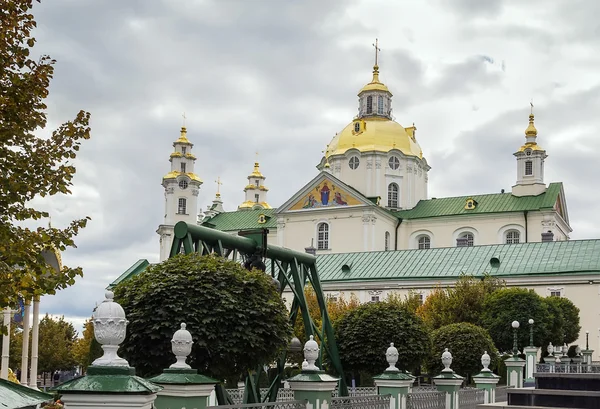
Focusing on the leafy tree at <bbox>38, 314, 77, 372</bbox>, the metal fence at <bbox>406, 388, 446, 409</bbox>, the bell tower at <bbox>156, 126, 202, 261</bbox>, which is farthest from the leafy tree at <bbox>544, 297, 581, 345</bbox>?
the bell tower at <bbox>156, 126, 202, 261</bbox>

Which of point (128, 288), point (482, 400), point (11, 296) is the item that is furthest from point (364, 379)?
point (11, 296)

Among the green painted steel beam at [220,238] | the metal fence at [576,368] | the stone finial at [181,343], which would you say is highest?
the green painted steel beam at [220,238]

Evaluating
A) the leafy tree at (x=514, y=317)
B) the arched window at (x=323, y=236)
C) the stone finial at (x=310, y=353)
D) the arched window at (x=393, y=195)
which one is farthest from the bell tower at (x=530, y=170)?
the stone finial at (x=310, y=353)

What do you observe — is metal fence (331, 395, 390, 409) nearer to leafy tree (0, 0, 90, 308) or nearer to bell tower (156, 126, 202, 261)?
leafy tree (0, 0, 90, 308)

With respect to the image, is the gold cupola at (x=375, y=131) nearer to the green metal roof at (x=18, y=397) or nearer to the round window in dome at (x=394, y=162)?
the round window in dome at (x=394, y=162)

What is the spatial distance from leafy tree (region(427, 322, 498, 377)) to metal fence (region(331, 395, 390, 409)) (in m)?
12.9

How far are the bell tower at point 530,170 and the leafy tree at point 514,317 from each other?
93.9 feet

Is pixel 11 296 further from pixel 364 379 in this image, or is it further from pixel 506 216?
pixel 506 216

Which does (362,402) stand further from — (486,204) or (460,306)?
(486,204)

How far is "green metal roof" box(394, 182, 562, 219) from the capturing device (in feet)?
219

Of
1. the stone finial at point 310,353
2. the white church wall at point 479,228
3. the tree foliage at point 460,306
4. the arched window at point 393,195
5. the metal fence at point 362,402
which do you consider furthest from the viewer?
the arched window at point 393,195

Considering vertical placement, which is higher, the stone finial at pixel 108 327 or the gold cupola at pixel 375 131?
the gold cupola at pixel 375 131

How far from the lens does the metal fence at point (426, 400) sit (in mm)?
17766

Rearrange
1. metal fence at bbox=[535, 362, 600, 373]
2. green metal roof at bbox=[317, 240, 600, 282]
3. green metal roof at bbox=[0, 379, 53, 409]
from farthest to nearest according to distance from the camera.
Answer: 1. green metal roof at bbox=[317, 240, 600, 282]
2. metal fence at bbox=[535, 362, 600, 373]
3. green metal roof at bbox=[0, 379, 53, 409]
